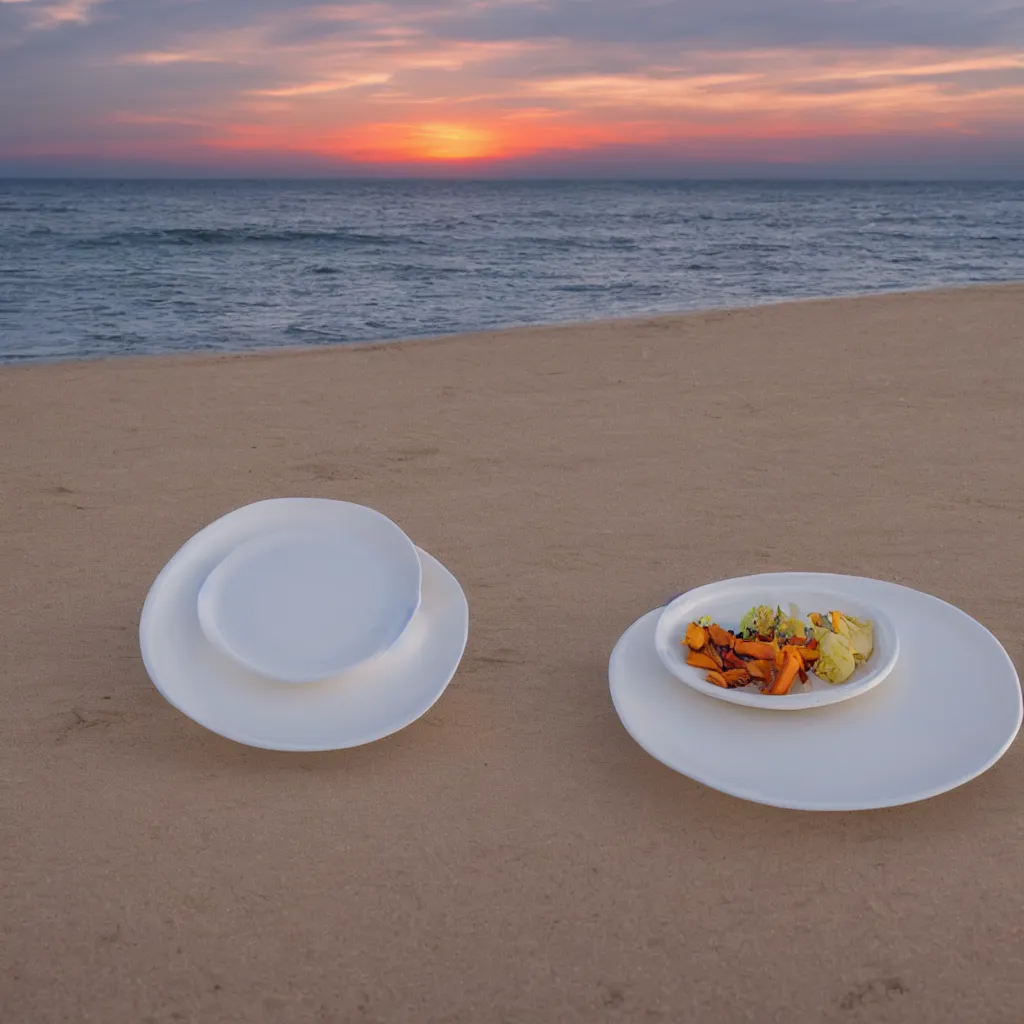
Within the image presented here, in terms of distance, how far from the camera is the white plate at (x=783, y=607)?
2.14 m

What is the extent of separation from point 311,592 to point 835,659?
4.26ft

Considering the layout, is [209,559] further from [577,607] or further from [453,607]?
[577,607]

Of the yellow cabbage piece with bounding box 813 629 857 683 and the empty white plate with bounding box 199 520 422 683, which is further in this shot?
the empty white plate with bounding box 199 520 422 683

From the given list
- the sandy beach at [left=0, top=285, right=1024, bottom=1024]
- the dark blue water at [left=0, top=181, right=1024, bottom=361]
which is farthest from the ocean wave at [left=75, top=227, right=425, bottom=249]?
the sandy beach at [left=0, top=285, right=1024, bottom=1024]

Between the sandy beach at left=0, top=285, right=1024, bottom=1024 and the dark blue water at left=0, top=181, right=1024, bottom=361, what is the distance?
5904 mm

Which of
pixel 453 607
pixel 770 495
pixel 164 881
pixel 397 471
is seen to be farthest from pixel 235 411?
pixel 164 881

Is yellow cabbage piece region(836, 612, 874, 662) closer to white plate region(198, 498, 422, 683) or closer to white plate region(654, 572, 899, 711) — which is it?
white plate region(654, 572, 899, 711)

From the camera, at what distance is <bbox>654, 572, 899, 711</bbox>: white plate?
214 cm

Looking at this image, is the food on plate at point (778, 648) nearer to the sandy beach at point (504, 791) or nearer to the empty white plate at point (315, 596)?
the sandy beach at point (504, 791)

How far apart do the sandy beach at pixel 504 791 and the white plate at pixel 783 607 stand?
0.27 m

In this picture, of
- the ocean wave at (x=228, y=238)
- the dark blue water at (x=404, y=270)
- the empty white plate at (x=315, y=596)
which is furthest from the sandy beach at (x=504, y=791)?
the ocean wave at (x=228, y=238)

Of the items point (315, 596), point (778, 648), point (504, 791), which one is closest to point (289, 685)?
point (315, 596)

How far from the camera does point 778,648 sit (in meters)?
2.26

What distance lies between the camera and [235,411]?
5.63 meters
